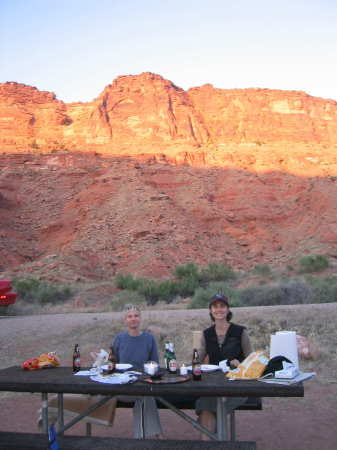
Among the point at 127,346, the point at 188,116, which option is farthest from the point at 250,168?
the point at 127,346

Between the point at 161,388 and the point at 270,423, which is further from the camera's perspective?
the point at 270,423

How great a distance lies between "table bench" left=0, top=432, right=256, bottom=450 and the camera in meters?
3.89

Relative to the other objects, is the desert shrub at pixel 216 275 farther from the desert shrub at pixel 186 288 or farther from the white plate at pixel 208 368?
the white plate at pixel 208 368

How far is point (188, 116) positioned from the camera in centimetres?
5978

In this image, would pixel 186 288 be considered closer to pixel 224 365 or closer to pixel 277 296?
pixel 277 296

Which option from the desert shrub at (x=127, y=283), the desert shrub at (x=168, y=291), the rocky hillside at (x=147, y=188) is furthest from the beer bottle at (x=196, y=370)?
the rocky hillside at (x=147, y=188)

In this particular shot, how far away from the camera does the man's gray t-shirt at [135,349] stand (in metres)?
5.43

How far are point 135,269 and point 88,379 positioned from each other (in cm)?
2722

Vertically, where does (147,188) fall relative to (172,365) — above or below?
above

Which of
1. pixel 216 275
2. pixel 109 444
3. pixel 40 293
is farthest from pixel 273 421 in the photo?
pixel 216 275

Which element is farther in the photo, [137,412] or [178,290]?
[178,290]

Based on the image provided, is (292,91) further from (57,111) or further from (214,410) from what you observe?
(214,410)

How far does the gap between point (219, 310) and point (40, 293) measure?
1848 cm

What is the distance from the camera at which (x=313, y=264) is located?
29703 millimetres
